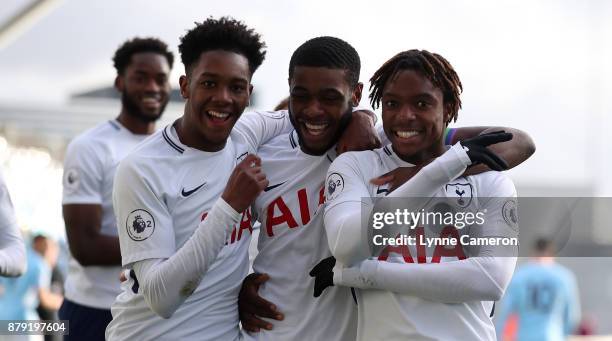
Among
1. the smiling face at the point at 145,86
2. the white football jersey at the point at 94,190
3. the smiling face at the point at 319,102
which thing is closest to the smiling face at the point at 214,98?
the smiling face at the point at 319,102

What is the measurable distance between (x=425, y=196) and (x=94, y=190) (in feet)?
9.16

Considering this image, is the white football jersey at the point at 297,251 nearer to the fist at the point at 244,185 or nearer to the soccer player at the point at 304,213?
the soccer player at the point at 304,213

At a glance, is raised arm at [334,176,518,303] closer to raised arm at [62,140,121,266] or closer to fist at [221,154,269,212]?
fist at [221,154,269,212]

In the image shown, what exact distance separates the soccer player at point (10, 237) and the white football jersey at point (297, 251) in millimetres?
1203

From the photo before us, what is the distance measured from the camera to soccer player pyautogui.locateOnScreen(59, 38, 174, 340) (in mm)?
5504

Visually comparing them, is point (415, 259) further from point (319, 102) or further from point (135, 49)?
point (135, 49)

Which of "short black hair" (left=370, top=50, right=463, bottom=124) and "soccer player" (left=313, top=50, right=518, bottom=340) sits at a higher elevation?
"short black hair" (left=370, top=50, right=463, bottom=124)

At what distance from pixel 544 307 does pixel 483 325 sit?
6631mm

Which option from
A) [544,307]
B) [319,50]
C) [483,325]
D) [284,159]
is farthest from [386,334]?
[544,307]

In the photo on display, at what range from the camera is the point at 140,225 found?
11.5ft

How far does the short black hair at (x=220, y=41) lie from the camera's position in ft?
12.5

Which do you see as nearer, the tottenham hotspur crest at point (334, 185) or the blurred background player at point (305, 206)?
the tottenham hotspur crest at point (334, 185)

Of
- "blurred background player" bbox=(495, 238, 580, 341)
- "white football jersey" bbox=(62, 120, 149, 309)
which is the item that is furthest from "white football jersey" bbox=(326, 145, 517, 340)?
"blurred background player" bbox=(495, 238, 580, 341)

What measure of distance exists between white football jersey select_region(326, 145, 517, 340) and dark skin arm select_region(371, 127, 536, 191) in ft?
0.10
